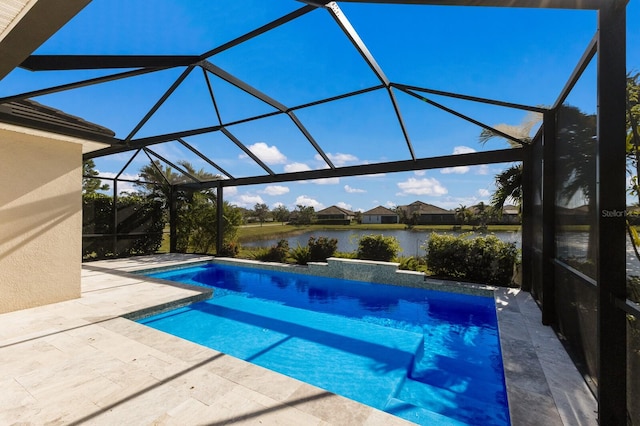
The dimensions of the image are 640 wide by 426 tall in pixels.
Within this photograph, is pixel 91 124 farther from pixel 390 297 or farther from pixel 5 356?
pixel 390 297

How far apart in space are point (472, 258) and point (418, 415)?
6198mm

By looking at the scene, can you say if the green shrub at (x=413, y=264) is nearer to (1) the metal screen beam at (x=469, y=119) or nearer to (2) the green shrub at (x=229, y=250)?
(1) the metal screen beam at (x=469, y=119)

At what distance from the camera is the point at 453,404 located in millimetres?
3650

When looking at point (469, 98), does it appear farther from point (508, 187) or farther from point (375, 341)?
point (375, 341)

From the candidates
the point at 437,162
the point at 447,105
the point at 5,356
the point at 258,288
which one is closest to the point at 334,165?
the point at 437,162

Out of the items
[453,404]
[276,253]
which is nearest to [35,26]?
[453,404]

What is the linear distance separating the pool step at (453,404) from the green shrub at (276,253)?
901 cm

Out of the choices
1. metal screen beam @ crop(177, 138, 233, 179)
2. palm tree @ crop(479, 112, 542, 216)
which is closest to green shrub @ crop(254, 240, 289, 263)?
metal screen beam @ crop(177, 138, 233, 179)

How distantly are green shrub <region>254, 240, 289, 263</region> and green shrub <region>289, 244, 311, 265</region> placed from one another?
2.22ft

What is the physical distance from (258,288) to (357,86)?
696 centimetres

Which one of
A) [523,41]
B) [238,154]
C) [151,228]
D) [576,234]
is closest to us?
[576,234]

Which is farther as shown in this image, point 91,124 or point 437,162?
point 437,162

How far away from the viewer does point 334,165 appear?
10258 mm

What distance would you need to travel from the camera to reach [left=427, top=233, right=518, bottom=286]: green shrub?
26.4 feet
